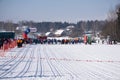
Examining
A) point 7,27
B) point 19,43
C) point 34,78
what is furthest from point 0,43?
point 7,27

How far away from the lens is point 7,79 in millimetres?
15281

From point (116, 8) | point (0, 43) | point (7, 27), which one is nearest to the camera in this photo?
point (0, 43)

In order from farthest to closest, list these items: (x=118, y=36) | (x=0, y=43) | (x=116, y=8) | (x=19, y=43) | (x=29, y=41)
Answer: (x=116, y=8) < (x=118, y=36) < (x=29, y=41) < (x=19, y=43) < (x=0, y=43)

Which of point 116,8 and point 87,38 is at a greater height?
point 116,8

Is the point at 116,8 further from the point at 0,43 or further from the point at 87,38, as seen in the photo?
the point at 0,43

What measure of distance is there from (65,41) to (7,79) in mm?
68462

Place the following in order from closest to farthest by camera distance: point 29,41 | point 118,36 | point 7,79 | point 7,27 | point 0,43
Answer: point 7,79
point 0,43
point 29,41
point 118,36
point 7,27

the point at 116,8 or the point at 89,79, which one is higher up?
the point at 116,8

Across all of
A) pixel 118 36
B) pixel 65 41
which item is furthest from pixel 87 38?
pixel 118 36

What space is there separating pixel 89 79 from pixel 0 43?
3174cm

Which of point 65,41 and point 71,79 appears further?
point 65,41

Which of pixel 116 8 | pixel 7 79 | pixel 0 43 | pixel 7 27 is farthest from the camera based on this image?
Result: pixel 7 27

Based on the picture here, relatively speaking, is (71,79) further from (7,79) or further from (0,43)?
(0,43)

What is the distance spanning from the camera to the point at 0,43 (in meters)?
45.9
